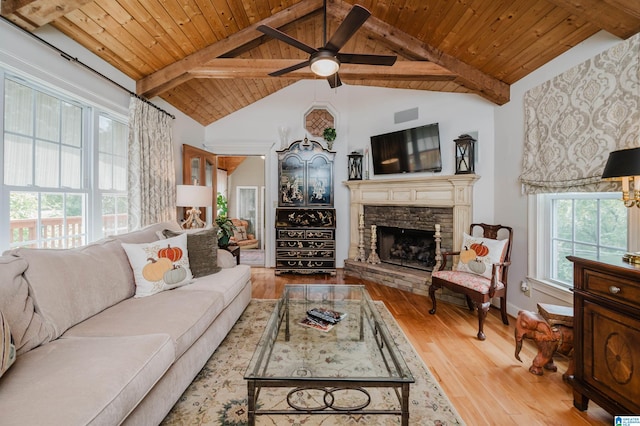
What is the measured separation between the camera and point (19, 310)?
142 centimetres

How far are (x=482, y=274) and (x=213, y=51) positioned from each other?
374cm

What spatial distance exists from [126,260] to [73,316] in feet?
1.97

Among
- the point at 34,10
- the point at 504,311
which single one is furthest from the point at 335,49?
the point at 504,311

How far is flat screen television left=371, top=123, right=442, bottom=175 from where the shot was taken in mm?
4070

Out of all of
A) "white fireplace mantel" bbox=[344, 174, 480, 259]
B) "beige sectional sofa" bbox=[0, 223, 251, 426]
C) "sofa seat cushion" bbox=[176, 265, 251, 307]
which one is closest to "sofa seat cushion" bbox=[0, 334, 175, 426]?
"beige sectional sofa" bbox=[0, 223, 251, 426]

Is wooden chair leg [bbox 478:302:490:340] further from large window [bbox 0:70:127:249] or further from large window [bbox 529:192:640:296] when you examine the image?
large window [bbox 0:70:127:249]

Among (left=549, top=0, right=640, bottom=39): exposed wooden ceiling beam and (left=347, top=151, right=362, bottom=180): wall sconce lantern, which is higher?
(left=549, top=0, right=640, bottom=39): exposed wooden ceiling beam

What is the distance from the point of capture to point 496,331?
2787 mm

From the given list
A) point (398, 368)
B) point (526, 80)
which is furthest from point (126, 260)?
point (526, 80)

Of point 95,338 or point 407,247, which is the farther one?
point 407,247

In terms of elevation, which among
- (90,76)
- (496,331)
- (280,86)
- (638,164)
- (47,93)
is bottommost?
(496,331)

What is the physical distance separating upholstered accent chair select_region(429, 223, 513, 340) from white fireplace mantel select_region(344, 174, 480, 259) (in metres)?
0.56

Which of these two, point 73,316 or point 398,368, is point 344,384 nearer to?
point 398,368

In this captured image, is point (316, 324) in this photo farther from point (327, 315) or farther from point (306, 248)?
point (306, 248)
